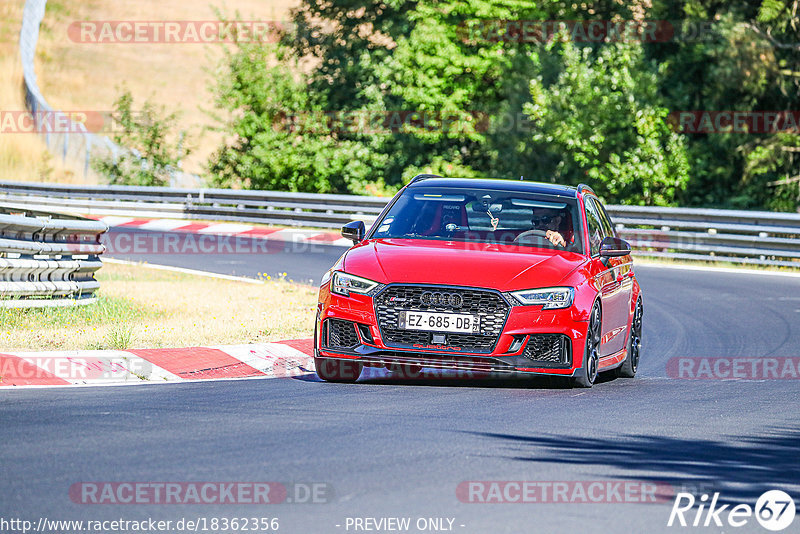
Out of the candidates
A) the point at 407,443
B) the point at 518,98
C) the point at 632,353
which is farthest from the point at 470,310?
the point at 518,98

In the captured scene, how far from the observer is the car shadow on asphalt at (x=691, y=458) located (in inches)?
268

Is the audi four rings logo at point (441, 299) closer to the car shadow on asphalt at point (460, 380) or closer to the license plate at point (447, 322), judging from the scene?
the license plate at point (447, 322)

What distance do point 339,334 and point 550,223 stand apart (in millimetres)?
2242

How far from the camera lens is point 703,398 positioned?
1045 cm

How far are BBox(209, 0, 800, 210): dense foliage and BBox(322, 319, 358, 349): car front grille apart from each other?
27.7m

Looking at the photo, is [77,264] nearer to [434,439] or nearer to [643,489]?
[434,439]

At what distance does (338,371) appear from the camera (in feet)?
34.8

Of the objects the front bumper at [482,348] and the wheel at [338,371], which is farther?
the wheel at [338,371]

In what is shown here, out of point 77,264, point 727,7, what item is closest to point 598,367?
point 77,264

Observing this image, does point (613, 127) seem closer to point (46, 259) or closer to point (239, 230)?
point (239, 230)

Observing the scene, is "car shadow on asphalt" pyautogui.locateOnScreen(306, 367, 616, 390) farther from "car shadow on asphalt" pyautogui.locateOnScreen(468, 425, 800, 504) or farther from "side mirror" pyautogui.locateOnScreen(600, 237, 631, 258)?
"car shadow on asphalt" pyautogui.locateOnScreen(468, 425, 800, 504)

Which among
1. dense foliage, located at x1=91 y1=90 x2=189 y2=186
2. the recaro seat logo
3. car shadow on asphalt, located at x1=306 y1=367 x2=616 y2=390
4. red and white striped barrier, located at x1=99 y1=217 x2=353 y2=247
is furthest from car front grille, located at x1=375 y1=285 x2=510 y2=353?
dense foliage, located at x1=91 y1=90 x2=189 y2=186

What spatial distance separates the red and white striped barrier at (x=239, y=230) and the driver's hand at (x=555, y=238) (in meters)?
18.7

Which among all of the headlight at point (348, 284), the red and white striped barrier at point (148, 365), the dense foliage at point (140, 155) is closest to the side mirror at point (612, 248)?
the headlight at point (348, 284)
